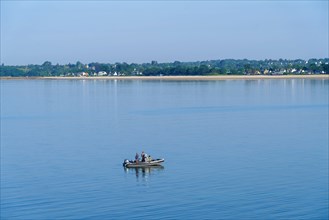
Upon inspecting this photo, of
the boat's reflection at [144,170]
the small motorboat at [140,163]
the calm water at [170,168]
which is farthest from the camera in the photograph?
the small motorboat at [140,163]

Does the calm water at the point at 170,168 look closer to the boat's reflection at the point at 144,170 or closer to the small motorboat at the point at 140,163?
the boat's reflection at the point at 144,170

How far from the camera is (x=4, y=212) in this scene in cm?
2644

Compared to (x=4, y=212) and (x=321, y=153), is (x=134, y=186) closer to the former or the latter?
(x=4, y=212)

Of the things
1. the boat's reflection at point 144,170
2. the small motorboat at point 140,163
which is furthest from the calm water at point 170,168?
the small motorboat at point 140,163

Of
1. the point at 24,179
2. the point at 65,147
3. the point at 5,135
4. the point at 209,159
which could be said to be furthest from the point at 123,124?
the point at 24,179

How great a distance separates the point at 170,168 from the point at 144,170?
169 centimetres

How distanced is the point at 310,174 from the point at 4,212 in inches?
557

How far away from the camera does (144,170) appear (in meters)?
36.4

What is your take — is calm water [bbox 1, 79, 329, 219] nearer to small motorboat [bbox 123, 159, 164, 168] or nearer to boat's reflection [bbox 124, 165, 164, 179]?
boat's reflection [bbox 124, 165, 164, 179]

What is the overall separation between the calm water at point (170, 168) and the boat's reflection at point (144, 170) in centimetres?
11

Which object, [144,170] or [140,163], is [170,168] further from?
[140,163]

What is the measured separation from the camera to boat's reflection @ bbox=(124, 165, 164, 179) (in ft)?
115

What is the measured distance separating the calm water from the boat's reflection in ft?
0.35

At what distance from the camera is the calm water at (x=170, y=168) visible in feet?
88.1
